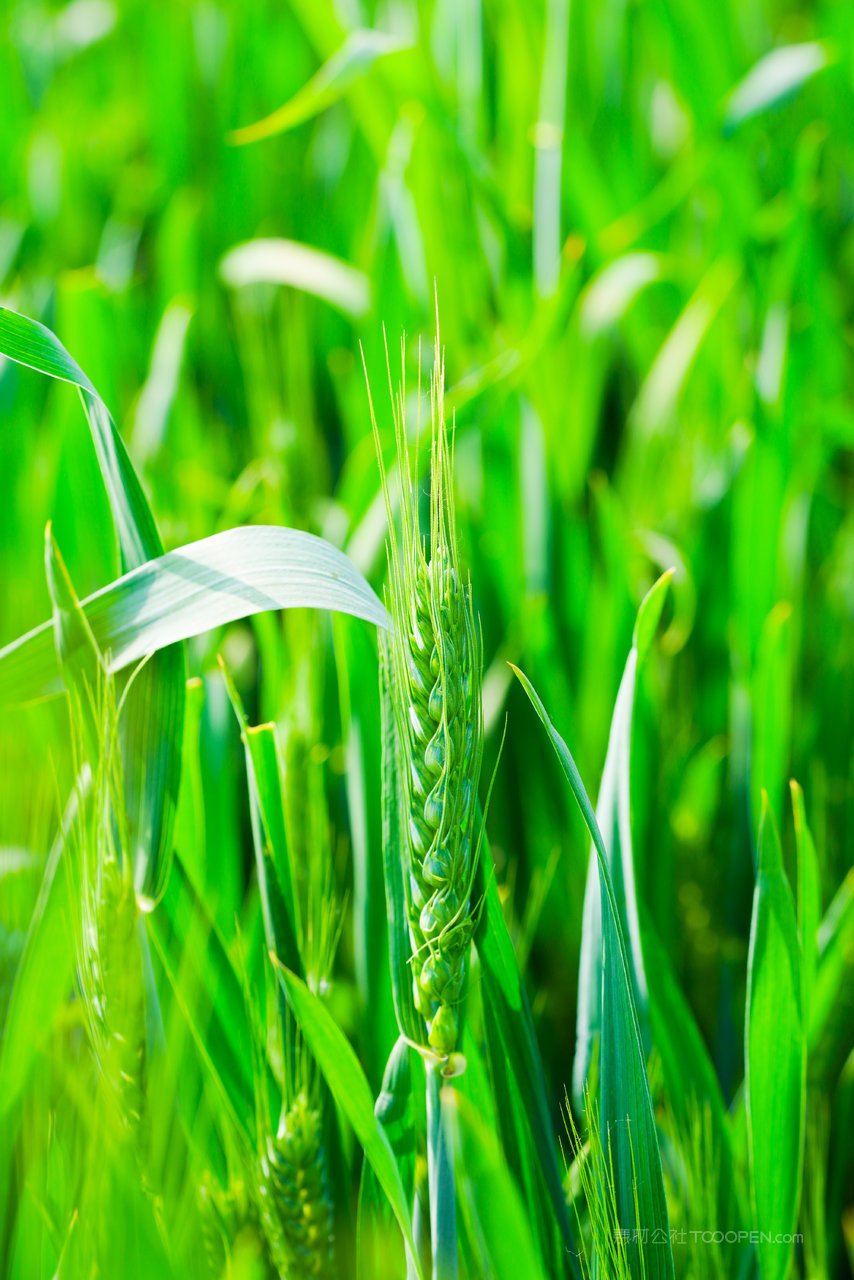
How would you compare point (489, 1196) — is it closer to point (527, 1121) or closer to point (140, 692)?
point (527, 1121)

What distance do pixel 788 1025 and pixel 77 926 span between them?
0.26 m

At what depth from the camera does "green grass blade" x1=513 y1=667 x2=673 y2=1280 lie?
1.11 ft

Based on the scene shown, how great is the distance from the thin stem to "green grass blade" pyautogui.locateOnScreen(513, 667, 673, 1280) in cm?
6

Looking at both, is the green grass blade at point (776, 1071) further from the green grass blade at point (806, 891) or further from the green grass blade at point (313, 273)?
the green grass blade at point (313, 273)

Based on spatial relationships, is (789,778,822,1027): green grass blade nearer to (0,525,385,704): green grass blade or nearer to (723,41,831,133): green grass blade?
(0,525,385,704): green grass blade

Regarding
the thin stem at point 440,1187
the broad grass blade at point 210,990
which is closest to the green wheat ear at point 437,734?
the thin stem at point 440,1187

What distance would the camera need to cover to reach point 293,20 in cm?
134

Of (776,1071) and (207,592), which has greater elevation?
(207,592)

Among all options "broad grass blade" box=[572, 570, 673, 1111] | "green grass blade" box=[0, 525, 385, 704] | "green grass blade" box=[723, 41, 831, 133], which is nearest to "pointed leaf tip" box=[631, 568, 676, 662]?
"broad grass blade" box=[572, 570, 673, 1111]

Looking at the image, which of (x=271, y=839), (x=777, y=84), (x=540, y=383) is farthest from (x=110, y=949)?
(x=777, y=84)

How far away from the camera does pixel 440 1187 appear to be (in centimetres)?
32

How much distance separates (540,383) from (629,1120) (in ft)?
1.78

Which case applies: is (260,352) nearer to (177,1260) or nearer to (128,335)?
(128,335)

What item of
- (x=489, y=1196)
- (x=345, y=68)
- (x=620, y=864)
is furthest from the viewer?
(x=345, y=68)
